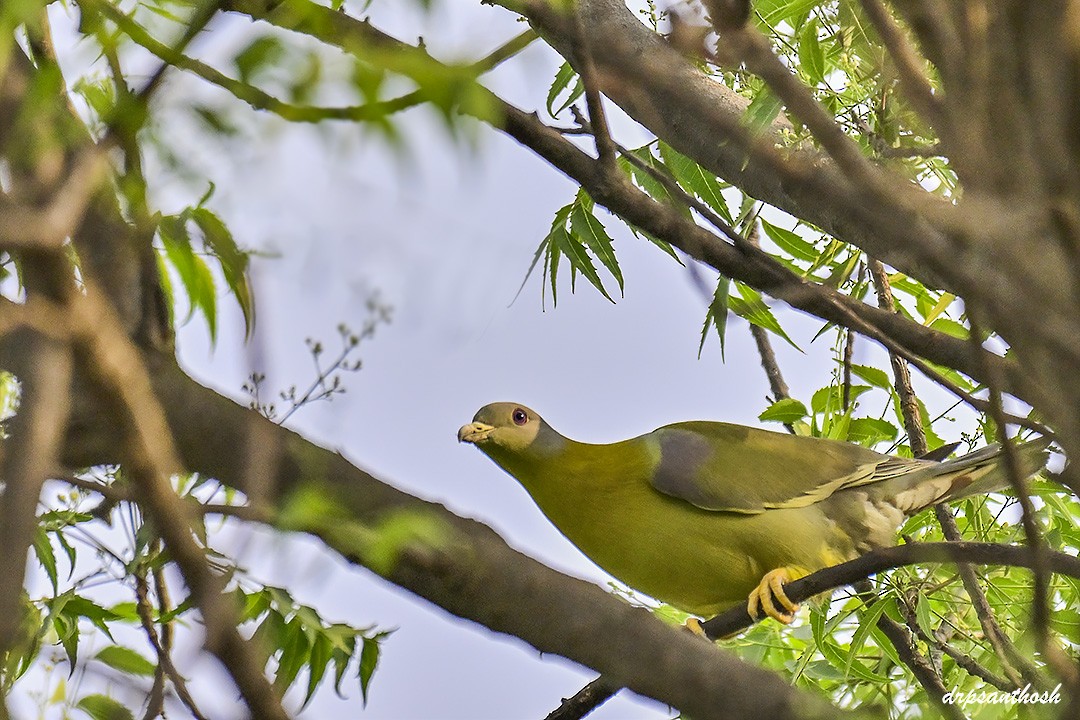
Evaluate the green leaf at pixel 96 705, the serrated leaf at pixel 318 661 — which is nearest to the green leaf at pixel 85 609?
the green leaf at pixel 96 705

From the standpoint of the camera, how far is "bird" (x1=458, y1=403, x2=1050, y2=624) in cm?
358

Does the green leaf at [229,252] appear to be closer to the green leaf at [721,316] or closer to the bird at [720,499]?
the green leaf at [721,316]

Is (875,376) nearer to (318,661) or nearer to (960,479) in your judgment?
(960,479)

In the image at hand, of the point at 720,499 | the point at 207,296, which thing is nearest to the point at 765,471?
the point at 720,499

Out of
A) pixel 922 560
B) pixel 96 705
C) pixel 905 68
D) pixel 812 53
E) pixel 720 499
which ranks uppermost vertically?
pixel 812 53

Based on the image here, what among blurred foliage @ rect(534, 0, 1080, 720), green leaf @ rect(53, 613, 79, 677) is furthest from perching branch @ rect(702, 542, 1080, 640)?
green leaf @ rect(53, 613, 79, 677)

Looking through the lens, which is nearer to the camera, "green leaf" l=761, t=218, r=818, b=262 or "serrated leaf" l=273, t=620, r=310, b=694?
"serrated leaf" l=273, t=620, r=310, b=694

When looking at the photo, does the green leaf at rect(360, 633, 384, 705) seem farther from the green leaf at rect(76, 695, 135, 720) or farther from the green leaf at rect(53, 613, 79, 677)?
the green leaf at rect(53, 613, 79, 677)

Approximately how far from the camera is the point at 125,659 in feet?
7.82

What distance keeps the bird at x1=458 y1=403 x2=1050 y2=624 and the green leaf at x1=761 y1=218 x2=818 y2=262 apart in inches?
26.0

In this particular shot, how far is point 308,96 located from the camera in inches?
38.2

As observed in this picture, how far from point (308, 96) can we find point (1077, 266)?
612 mm

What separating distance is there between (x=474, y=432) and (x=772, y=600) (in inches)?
41.5

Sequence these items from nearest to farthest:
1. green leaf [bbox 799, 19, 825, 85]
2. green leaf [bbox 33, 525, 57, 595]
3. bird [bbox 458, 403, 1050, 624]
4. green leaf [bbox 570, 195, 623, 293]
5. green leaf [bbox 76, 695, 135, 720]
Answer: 1. green leaf [bbox 76, 695, 135, 720]
2. green leaf [bbox 33, 525, 57, 595]
3. green leaf [bbox 799, 19, 825, 85]
4. green leaf [bbox 570, 195, 623, 293]
5. bird [bbox 458, 403, 1050, 624]
